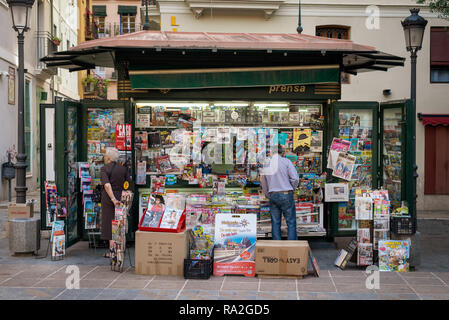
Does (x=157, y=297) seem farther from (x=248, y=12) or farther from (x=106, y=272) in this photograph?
(x=248, y=12)

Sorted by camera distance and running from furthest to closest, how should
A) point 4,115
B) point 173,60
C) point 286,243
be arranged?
point 4,115, point 173,60, point 286,243

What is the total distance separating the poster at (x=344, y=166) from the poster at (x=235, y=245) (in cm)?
232

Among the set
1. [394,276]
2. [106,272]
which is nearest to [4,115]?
[106,272]

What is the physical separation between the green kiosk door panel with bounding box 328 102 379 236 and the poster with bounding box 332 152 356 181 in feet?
0.25

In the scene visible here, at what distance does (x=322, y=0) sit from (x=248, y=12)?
2.06 meters

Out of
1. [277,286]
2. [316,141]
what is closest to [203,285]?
[277,286]

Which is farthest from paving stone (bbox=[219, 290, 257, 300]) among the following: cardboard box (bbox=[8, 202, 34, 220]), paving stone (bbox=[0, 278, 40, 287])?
cardboard box (bbox=[8, 202, 34, 220])

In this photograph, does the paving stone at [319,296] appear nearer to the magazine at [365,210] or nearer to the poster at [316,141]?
the magazine at [365,210]

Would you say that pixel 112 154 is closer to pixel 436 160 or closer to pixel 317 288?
pixel 317 288

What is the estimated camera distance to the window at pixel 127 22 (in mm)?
39188

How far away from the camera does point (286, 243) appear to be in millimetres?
7496

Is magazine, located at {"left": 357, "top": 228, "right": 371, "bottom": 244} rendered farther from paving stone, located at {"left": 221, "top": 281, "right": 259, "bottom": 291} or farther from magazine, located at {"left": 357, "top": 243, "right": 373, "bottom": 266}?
paving stone, located at {"left": 221, "top": 281, "right": 259, "bottom": 291}
